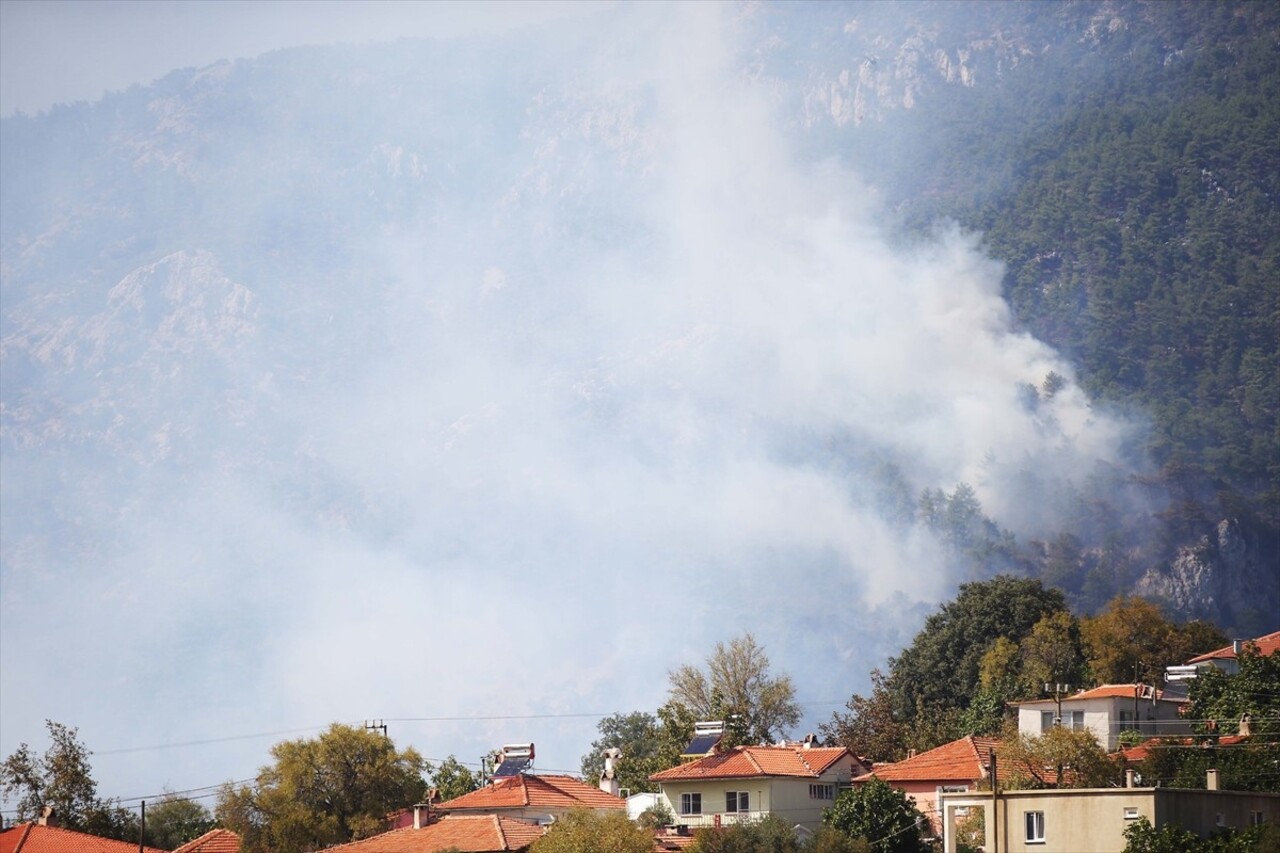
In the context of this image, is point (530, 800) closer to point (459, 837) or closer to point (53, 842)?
point (459, 837)

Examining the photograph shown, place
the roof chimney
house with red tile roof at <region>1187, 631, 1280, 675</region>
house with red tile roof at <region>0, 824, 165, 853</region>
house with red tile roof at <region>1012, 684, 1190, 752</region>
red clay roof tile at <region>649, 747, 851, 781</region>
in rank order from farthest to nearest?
house with red tile roof at <region>1187, 631, 1280, 675</region> → the roof chimney → house with red tile roof at <region>1012, 684, 1190, 752</region> → house with red tile roof at <region>0, 824, 165, 853</region> → red clay roof tile at <region>649, 747, 851, 781</region>

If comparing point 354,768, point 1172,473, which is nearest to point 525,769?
point 354,768

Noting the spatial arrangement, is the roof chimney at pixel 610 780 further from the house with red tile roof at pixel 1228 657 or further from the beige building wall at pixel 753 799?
the house with red tile roof at pixel 1228 657

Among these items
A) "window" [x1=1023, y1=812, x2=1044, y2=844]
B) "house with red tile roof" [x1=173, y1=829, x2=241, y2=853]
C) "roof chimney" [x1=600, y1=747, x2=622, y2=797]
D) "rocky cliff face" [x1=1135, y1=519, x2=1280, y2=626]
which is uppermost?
"rocky cliff face" [x1=1135, y1=519, x2=1280, y2=626]

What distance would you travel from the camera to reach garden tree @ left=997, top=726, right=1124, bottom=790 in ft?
225

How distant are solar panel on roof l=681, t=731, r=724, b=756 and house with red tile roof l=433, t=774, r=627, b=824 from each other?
4.33 meters

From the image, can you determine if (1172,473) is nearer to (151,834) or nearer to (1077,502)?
(1077,502)

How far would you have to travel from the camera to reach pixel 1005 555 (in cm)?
18300

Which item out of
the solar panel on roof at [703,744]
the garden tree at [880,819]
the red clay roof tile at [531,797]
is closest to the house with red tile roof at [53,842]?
the red clay roof tile at [531,797]

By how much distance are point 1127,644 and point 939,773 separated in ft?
112

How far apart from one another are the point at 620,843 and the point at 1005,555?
5017 inches

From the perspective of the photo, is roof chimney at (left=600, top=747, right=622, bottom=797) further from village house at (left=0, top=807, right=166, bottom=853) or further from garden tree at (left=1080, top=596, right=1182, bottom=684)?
garden tree at (left=1080, top=596, right=1182, bottom=684)

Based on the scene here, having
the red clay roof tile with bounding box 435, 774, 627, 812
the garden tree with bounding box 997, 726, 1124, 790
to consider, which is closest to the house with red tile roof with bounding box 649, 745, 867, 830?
the red clay roof tile with bounding box 435, 774, 627, 812

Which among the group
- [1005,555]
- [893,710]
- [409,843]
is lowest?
[409,843]
